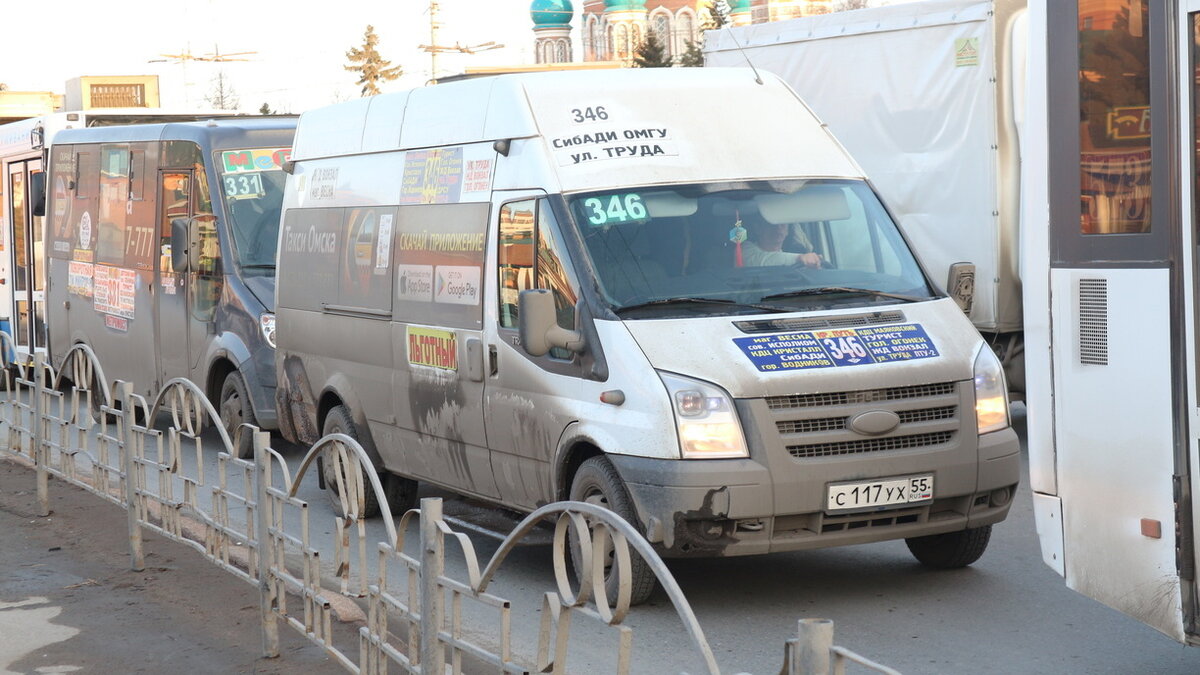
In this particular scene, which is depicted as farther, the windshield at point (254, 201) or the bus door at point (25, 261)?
the bus door at point (25, 261)

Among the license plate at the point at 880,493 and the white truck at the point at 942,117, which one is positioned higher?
the white truck at the point at 942,117

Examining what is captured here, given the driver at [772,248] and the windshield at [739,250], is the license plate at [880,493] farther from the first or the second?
the driver at [772,248]

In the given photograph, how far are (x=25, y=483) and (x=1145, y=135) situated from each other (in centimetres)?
823

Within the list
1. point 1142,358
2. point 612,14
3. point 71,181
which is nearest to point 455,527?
point 1142,358

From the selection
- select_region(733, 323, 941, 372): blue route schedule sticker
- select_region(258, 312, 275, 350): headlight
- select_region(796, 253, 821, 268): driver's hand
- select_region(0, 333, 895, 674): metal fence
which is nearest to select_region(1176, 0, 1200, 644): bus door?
select_region(0, 333, 895, 674): metal fence

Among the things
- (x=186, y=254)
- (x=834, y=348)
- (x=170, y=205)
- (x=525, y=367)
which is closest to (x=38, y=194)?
(x=170, y=205)

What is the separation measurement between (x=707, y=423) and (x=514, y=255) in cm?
156

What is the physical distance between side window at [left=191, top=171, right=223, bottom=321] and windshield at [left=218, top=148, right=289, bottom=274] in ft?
0.53

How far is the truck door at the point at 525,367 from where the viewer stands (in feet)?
23.2

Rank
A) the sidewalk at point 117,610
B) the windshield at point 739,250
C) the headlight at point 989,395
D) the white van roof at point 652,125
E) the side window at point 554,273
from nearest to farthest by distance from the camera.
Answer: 1. the sidewalk at point 117,610
2. the headlight at point 989,395
3. the windshield at point 739,250
4. the side window at point 554,273
5. the white van roof at point 652,125

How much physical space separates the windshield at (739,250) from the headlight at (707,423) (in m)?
0.49

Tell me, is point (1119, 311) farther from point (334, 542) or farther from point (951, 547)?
point (334, 542)

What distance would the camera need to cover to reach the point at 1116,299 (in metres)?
4.89

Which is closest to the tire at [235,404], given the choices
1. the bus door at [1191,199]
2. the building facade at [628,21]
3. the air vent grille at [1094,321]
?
the air vent grille at [1094,321]
